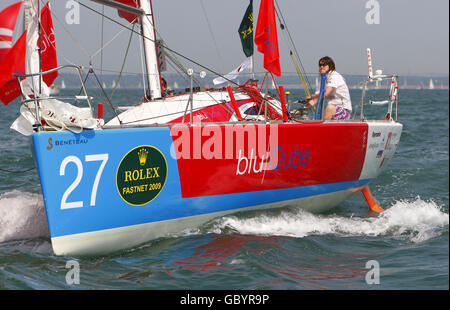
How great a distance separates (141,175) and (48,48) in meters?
1.61

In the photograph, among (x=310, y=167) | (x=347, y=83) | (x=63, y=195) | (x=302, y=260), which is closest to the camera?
(x=63, y=195)

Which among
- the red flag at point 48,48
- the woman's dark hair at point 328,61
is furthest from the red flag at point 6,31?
the woman's dark hair at point 328,61

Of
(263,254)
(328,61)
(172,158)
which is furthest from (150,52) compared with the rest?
(263,254)

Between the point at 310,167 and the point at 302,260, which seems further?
the point at 310,167

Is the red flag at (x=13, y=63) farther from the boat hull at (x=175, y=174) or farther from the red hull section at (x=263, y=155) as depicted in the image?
the red hull section at (x=263, y=155)

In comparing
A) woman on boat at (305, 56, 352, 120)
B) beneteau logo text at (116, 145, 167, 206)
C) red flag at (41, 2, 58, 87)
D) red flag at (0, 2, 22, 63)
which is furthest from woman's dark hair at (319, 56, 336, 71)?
red flag at (0, 2, 22, 63)

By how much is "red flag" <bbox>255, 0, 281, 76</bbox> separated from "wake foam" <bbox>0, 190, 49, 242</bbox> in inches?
106

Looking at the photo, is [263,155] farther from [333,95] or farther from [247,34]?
[247,34]

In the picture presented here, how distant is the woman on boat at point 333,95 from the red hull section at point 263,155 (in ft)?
1.01

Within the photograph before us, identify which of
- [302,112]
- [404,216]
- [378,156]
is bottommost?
[404,216]
